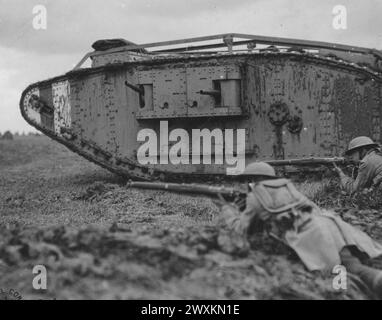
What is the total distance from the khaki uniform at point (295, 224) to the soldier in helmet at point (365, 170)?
3040 millimetres

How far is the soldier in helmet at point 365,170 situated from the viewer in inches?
329

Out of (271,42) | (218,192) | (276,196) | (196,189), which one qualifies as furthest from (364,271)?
(271,42)

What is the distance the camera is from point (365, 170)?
838 cm

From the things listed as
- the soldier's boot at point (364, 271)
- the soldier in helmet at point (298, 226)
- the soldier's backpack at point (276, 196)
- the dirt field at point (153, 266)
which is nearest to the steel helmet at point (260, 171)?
the soldier in helmet at point (298, 226)

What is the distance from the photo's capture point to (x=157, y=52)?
11992 mm

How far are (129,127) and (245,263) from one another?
6974 millimetres

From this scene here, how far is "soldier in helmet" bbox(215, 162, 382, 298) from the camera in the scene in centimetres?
518

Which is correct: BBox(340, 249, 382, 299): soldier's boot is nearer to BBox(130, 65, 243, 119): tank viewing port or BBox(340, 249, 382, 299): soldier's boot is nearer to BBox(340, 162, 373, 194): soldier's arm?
BBox(340, 162, 373, 194): soldier's arm

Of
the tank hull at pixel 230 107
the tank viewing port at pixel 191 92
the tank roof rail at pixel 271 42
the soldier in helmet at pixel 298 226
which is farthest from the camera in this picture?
the tank roof rail at pixel 271 42

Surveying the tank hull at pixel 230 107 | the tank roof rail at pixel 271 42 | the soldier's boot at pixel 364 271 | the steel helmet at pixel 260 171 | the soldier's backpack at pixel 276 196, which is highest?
the tank roof rail at pixel 271 42

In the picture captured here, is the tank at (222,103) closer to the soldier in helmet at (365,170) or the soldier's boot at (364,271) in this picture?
the soldier in helmet at (365,170)

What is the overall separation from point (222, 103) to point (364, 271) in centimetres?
582

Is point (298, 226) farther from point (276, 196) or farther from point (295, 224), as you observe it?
point (276, 196)
